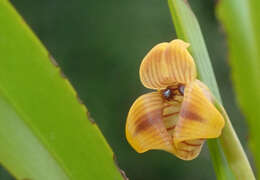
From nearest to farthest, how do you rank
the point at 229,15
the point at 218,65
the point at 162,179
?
the point at 229,15 → the point at 162,179 → the point at 218,65

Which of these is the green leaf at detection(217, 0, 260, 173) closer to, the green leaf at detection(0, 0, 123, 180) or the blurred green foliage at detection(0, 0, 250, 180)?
the green leaf at detection(0, 0, 123, 180)

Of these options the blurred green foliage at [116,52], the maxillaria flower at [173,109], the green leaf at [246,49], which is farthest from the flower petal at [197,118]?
the blurred green foliage at [116,52]

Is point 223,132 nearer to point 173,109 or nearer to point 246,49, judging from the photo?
point 173,109

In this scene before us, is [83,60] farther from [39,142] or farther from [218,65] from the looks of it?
[39,142]

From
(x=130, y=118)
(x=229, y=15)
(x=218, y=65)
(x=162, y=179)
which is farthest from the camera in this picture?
(x=218, y=65)

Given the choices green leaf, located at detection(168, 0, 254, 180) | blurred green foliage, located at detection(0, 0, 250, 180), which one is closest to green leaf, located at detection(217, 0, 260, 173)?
green leaf, located at detection(168, 0, 254, 180)

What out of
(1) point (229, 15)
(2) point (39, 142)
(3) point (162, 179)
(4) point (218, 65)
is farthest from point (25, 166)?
(4) point (218, 65)

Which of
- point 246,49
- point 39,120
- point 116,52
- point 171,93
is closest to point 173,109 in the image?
point 171,93
